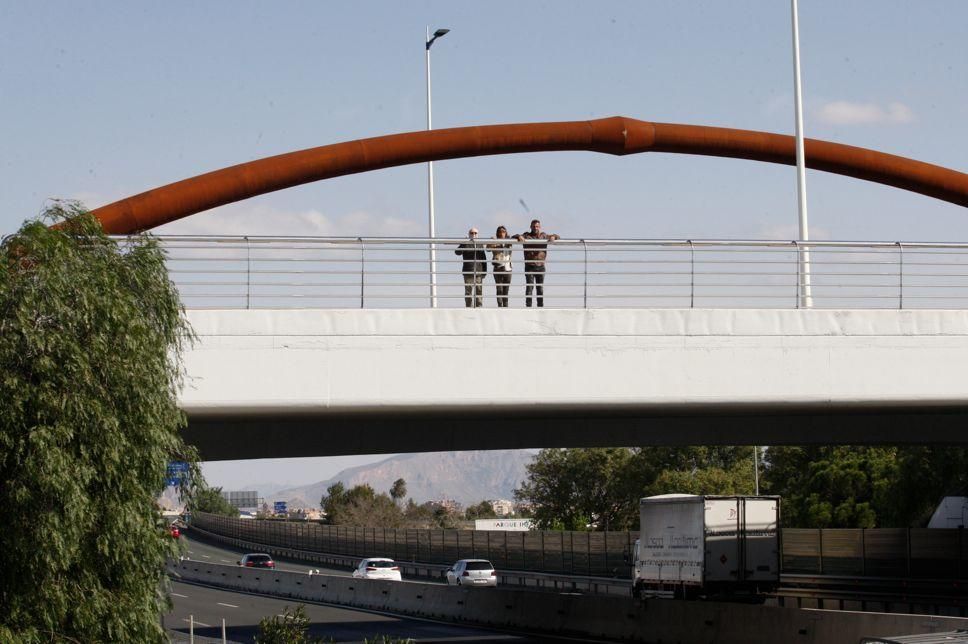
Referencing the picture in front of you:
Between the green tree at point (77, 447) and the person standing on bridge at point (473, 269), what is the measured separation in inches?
234

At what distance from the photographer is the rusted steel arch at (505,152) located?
26.0 metres

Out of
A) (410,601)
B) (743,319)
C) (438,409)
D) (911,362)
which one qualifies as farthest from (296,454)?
(410,601)

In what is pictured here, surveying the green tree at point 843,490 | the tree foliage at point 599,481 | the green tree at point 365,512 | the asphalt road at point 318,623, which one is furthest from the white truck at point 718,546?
the green tree at point 365,512

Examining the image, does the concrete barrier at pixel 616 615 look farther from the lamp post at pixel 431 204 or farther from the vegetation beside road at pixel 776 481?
the vegetation beside road at pixel 776 481

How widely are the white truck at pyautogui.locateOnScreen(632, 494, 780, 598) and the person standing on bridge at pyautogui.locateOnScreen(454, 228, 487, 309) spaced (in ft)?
57.0

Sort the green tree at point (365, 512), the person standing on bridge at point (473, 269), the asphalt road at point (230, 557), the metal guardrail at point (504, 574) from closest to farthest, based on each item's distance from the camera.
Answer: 1. the person standing on bridge at point (473, 269)
2. the metal guardrail at point (504, 574)
3. the asphalt road at point (230, 557)
4. the green tree at point (365, 512)

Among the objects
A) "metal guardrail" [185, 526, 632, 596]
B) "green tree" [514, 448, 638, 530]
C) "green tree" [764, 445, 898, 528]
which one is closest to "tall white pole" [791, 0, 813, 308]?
"metal guardrail" [185, 526, 632, 596]

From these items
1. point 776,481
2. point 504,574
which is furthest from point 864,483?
point 504,574

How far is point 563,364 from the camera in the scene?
765 inches

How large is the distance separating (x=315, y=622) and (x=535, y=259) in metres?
22.1

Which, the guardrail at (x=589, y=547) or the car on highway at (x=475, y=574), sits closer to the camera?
the guardrail at (x=589, y=547)

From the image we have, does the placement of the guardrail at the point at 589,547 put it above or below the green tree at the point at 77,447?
below

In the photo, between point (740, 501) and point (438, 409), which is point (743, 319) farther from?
point (740, 501)

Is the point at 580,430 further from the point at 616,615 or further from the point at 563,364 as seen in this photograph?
the point at 616,615
